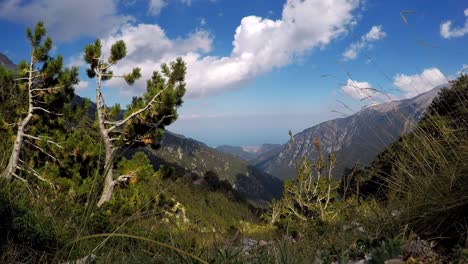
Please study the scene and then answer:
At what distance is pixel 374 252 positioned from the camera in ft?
7.73

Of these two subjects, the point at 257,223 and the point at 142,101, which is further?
the point at 142,101

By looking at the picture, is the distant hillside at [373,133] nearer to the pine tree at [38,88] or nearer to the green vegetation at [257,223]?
the green vegetation at [257,223]

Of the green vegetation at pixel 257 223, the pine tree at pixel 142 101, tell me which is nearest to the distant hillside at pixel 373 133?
the green vegetation at pixel 257 223

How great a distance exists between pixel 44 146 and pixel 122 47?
18.6 feet

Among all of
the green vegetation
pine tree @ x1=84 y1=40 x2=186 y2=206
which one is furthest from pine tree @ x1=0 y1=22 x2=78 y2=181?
the green vegetation

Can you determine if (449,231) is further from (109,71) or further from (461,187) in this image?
(109,71)

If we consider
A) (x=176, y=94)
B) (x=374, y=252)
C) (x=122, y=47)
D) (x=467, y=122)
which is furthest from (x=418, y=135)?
(x=122, y=47)

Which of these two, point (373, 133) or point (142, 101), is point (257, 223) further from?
point (142, 101)

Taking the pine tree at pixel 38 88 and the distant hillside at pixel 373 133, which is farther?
the pine tree at pixel 38 88

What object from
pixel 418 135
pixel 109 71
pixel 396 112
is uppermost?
pixel 109 71

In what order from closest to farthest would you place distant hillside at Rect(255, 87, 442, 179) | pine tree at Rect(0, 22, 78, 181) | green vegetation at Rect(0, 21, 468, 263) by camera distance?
green vegetation at Rect(0, 21, 468, 263) → distant hillside at Rect(255, 87, 442, 179) → pine tree at Rect(0, 22, 78, 181)

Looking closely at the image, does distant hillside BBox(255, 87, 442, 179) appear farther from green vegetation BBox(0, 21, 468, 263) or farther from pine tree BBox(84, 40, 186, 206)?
pine tree BBox(84, 40, 186, 206)

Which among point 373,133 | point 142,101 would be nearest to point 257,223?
point 373,133

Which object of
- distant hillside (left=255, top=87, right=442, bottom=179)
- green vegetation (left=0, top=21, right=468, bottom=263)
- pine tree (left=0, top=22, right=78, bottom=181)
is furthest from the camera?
pine tree (left=0, top=22, right=78, bottom=181)
